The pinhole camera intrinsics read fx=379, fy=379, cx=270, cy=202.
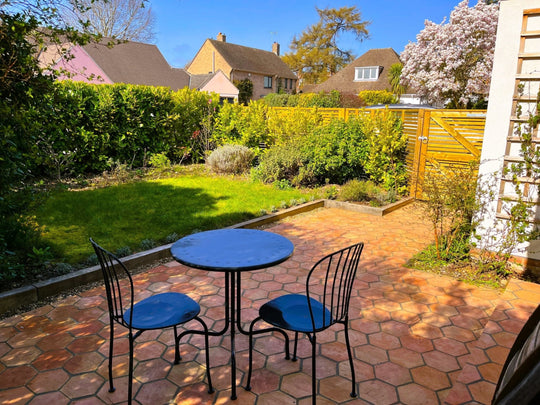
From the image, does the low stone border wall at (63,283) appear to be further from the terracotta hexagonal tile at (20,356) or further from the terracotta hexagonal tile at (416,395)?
the terracotta hexagonal tile at (416,395)

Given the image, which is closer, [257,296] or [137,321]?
[137,321]

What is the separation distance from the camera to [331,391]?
2.82 m

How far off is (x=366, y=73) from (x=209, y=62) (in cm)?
1858

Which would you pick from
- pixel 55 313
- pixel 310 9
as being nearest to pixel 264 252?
pixel 55 313

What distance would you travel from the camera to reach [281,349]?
3338 mm

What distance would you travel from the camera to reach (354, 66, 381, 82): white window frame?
43309mm

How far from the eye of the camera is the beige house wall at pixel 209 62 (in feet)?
144

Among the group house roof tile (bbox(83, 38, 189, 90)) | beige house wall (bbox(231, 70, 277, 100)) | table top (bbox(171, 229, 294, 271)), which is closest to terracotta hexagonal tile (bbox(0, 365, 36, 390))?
table top (bbox(171, 229, 294, 271))

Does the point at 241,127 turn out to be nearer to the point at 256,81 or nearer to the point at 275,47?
the point at 256,81

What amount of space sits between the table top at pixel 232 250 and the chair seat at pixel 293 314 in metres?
0.37

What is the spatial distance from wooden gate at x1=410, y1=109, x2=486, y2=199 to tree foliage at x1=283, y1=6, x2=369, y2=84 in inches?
1871

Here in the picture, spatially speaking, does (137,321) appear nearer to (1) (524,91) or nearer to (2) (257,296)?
(2) (257,296)

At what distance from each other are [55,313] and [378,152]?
828cm

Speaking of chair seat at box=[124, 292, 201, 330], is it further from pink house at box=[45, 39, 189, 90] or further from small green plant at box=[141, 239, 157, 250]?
pink house at box=[45, 39, 189, 90]
